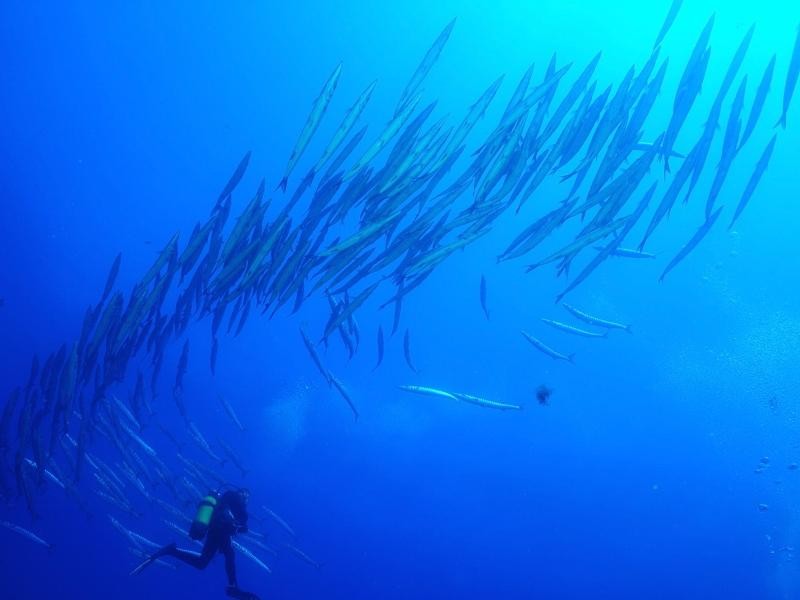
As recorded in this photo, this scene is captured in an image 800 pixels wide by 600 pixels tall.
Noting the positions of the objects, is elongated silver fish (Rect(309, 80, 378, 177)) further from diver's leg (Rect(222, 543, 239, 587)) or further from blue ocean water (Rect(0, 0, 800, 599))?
diver's leg (Rect(222, 543, 239, 587))

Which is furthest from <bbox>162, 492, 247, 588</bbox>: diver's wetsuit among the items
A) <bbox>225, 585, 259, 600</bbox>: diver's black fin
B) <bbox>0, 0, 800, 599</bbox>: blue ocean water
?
<bbox>0, 0, 800, 599</bbox>: blue ocean water

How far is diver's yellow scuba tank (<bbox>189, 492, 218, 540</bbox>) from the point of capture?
570 centimetres

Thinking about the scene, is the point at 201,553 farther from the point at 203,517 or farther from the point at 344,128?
the point at 344,128

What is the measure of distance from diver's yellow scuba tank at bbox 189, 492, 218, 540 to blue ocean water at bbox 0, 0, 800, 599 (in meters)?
3.46

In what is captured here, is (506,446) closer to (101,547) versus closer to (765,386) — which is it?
(765,386)

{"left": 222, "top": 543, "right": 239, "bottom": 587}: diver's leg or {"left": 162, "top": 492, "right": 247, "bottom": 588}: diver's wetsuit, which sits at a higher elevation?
{"left": 162, "top": 492, "right": 247, "bottom": 588}: diver's wetsuit

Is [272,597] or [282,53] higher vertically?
[282,53]

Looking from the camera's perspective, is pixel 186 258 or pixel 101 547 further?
pixel 101 547

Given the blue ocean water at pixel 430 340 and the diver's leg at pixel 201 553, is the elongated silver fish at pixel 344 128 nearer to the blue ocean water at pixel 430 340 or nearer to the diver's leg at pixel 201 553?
the blue ocean water at pixel 430 340

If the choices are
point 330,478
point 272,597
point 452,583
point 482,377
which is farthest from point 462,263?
point 272,597

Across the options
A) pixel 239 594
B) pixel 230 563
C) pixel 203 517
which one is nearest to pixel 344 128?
pixel 203 517

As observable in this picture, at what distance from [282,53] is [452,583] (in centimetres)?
1012

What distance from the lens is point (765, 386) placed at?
10.0m

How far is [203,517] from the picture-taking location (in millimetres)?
5711
